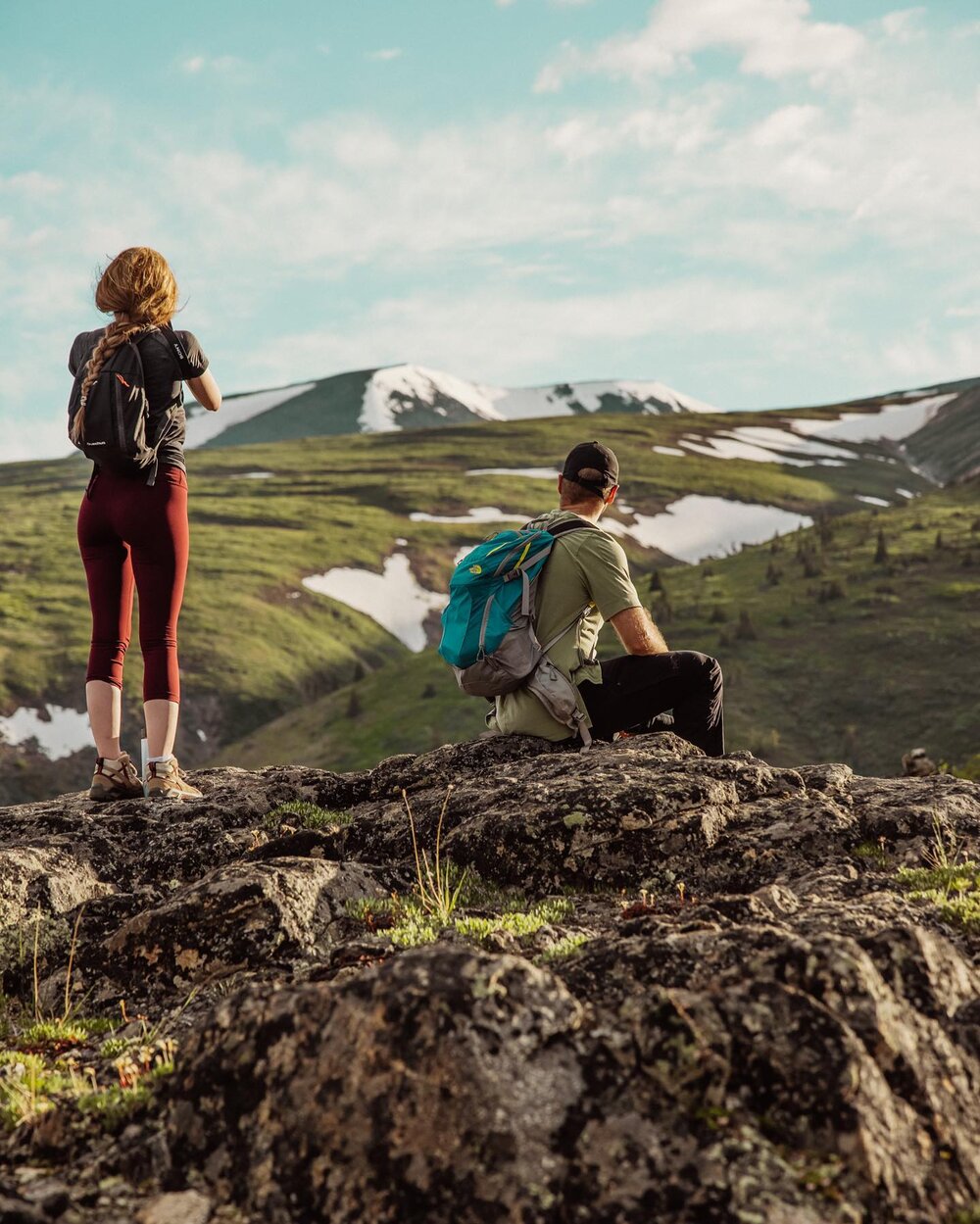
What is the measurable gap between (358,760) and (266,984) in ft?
118

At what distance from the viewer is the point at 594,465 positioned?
890 centimetres

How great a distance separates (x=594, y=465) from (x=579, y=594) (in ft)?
3.32

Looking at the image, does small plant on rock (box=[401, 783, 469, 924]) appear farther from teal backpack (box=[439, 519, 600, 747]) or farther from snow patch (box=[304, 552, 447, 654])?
snow patch (box=[304, 552, 447, 654])

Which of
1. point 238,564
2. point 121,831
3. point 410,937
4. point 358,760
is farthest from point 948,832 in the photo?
point 238,564

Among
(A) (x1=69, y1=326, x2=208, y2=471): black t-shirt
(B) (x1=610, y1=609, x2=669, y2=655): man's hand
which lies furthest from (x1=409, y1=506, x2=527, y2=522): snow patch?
(A) (x1=69, y1=326, x2=208, y2=471): black t-shirt

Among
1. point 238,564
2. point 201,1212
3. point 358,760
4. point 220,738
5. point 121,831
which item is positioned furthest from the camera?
point 238,564

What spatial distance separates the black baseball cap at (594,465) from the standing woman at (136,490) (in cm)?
275

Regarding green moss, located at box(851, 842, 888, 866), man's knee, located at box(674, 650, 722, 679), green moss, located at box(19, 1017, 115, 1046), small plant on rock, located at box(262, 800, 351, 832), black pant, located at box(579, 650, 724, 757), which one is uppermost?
man's knee, located at box(674, 650, 722, 679)

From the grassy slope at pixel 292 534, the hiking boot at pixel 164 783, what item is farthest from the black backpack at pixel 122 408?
the grassy slope at pixel 292 534

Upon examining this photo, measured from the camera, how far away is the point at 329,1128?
12.8ft

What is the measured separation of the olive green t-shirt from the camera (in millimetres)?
8625

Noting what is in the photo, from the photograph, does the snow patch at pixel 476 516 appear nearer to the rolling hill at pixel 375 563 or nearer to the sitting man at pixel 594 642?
the rolling hill at pixel 375 563

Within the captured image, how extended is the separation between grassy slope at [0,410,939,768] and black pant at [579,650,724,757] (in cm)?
4275

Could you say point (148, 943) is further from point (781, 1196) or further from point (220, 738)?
point (220, 738)
